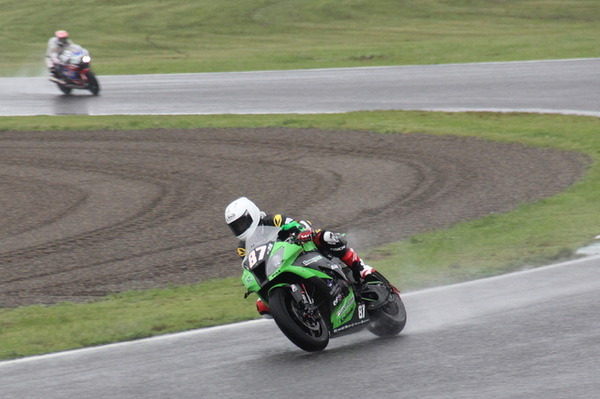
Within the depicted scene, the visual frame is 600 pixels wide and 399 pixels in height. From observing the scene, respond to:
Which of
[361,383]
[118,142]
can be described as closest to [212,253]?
[361,383]

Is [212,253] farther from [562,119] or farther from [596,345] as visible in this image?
[562,119]

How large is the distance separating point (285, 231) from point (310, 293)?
0.56 metres

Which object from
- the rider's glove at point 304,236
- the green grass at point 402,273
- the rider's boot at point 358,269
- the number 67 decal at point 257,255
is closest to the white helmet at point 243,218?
the number 67 decal at point 257,255

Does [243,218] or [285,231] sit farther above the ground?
[243,218]

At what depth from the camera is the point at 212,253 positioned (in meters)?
12.2

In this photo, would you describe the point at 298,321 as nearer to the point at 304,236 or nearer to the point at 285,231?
the point at 304,236

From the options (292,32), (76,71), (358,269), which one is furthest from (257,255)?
(292,32)

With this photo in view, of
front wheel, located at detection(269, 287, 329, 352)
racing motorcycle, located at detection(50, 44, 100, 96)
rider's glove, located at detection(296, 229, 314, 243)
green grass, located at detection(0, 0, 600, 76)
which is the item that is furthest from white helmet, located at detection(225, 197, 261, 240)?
green grass, located at detection(0, 0, 600, 76)

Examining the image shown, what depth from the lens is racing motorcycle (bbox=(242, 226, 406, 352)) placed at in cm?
752

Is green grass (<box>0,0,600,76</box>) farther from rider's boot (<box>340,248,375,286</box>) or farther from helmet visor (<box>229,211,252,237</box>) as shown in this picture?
helmet visor (<box>229,211,252,237</box>)

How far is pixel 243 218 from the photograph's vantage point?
7695 mm

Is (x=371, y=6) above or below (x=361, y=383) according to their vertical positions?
below

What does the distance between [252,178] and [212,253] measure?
179 inches

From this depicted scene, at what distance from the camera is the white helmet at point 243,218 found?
25.2ft
